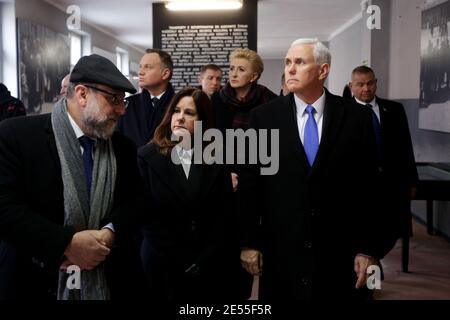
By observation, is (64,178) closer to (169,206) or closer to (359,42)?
(169,206)

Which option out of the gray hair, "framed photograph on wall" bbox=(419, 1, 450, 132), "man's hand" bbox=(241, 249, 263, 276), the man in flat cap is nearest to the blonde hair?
the gray hair

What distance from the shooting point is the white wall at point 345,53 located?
980 cm

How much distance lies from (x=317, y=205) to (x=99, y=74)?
101 cm

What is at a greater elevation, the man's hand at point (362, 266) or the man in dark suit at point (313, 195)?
the man in dark suit at point (313, 195)

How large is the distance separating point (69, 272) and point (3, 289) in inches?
8.2

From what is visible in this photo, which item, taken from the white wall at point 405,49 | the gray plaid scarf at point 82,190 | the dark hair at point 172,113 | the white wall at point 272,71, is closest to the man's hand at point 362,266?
the dark hair at point 172,113

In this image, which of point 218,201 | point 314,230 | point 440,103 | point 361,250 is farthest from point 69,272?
point 440,103

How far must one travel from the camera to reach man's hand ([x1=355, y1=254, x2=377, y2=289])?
2.13 metres

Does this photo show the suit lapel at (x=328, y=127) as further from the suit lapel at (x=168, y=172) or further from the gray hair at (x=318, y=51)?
the suit lapel at (x=168, y=172)

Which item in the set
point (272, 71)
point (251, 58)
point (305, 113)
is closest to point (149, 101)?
point (251, 58)

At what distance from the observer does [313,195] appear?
6.79ft

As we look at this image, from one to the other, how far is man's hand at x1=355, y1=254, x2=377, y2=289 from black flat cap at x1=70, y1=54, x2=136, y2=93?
1187mm

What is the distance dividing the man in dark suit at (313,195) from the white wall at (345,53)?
7.16 m

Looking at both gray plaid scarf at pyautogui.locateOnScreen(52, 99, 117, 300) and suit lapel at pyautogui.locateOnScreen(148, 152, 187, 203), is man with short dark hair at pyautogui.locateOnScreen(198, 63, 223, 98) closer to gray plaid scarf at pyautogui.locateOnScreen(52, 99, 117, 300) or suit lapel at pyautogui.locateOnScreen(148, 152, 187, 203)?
suit lapel at pyautogui.locateOnScreen(148, 152, 187, 203)
